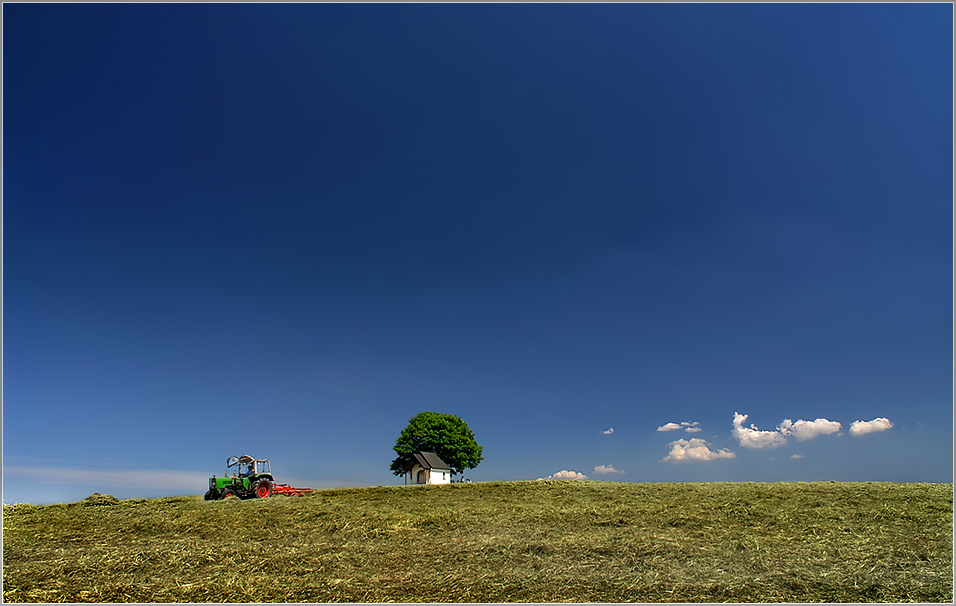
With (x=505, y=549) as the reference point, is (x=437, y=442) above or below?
above

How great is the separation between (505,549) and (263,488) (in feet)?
65.3

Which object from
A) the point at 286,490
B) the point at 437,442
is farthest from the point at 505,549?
the point at 437,442

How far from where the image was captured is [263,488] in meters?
27.5

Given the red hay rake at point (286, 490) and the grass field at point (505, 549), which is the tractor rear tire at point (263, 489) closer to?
the red hay rake at point (286, 490)

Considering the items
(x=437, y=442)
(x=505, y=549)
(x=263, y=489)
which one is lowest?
(x=505, y=549)

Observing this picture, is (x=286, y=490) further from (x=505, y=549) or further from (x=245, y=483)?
(x=505, y=549)

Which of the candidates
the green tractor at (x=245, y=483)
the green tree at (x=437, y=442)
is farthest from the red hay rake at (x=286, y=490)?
the green tree at (x=437, y=442)

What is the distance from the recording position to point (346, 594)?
9500mm

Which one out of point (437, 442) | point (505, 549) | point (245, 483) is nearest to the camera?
point (505, 549)

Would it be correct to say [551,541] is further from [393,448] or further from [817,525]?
[393,448]

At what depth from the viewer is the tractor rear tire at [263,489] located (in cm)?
2722

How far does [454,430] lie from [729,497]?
1353 inches

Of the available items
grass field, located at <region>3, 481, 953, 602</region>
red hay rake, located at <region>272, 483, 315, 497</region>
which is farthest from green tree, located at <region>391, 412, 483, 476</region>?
grass field, located at <region>3, 481, 953, 602</region>

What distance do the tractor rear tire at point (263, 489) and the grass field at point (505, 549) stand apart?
6437 millimetres
